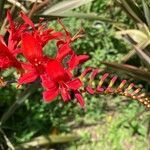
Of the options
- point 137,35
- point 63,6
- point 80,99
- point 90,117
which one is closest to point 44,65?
point 80,99

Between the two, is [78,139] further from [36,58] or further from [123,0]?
[36,58]

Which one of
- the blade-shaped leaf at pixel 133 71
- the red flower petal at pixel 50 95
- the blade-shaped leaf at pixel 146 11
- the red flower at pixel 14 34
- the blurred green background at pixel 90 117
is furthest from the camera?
the blurred green background at pixel 90 117

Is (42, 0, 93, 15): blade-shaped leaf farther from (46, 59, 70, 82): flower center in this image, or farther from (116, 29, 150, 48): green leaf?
(46, 59, 70, 82): flower center

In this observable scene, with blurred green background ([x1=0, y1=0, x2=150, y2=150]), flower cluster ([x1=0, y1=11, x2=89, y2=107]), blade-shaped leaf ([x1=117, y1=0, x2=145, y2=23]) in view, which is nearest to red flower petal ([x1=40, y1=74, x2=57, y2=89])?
flower cluster ([x1=0, y1=11, x2=89, y2=107])

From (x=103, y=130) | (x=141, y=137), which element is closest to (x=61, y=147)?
(x=103, y=130)

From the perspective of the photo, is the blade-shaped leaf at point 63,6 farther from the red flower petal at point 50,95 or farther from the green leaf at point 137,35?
the red flower petal at point 50,95

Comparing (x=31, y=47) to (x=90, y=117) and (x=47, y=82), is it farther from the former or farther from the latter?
(x=90, y=117)

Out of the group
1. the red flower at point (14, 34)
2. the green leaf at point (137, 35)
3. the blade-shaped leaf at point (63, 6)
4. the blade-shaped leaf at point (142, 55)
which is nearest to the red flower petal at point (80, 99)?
the red flower at point (14, 34)

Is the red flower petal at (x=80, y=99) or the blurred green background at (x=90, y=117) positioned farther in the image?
the blurred green background at (x=90, y=117)
